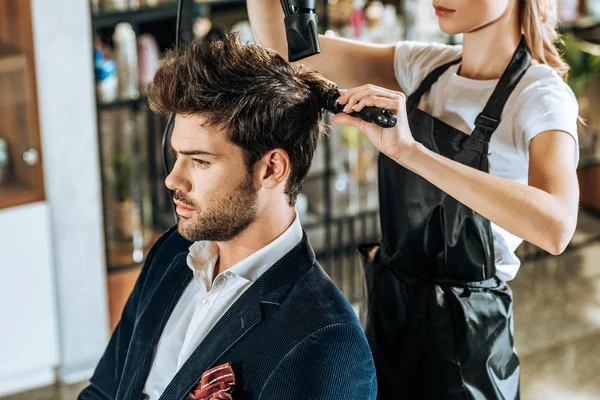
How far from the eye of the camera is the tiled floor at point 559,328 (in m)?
3.51

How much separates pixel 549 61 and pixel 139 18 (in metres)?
1.73

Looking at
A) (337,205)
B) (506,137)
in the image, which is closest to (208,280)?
(506,137)

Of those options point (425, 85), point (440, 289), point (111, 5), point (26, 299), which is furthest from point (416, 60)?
point (26, 299)

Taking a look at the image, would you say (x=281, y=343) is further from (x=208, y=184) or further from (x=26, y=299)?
(x=26, y=299)

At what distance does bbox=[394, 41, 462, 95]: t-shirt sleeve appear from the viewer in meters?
1.99

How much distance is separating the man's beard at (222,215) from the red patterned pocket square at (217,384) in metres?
0.23

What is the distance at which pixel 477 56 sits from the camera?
1.86 metres

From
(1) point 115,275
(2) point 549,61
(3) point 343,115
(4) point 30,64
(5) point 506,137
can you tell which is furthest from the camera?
(1) point 115,275

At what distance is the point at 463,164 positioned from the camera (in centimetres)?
172

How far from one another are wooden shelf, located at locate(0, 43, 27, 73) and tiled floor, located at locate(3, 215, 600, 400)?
1.16m

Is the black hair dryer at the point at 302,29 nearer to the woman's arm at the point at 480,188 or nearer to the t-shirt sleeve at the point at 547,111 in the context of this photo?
the woman's arm at the point at 480,188

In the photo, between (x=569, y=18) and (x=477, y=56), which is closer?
(x=477, y=56)

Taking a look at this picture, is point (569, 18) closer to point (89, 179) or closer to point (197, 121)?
point (89, 179)

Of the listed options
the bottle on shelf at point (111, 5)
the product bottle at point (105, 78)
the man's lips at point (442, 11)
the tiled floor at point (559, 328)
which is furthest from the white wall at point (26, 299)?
the man's lips at point (442, 11)
